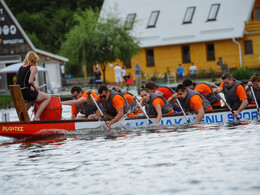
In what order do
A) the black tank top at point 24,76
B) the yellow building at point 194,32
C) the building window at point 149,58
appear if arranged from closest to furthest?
the black tank top at point 24,76
the yellow building at point 194,32
the building window at point 149,58

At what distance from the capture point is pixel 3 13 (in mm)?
41750

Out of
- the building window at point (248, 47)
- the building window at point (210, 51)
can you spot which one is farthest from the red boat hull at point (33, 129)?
the building window at point (210, 51)

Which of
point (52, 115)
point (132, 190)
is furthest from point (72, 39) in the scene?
point (132, 190)

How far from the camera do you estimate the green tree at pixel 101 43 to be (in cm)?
4341

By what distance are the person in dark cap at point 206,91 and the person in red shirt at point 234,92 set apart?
434mm

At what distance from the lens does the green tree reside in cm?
4341

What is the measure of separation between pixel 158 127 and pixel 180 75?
94.6 feet

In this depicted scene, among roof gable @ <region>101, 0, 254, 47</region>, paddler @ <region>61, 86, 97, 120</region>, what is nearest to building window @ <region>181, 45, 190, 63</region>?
roof gable @ <region>101, 0, 254, 47</region>

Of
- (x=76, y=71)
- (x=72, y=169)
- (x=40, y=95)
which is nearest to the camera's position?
(x=72, y=169)

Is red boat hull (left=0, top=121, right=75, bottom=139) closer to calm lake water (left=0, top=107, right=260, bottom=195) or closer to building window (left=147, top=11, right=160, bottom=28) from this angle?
calm lake water (left=0, top=107, right=260, bottom=195)

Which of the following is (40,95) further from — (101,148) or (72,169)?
(72,169)

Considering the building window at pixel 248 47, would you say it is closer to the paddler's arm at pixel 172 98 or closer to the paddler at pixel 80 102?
the paddler's arm at pixel 172 98

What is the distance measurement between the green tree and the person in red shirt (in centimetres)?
2794

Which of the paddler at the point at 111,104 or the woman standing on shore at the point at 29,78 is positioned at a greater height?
the woman standing on shore at the point at 29,78
